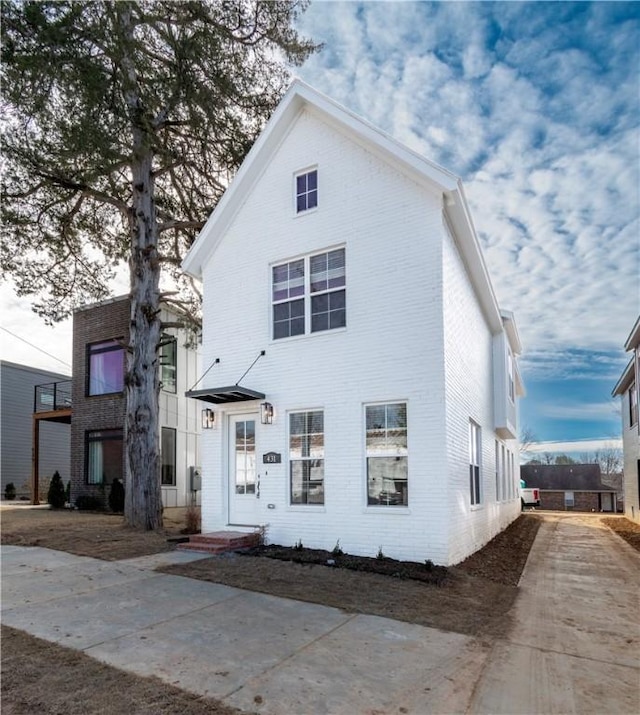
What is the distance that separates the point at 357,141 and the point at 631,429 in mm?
18823

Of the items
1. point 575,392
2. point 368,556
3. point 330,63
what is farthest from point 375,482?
point 575,392

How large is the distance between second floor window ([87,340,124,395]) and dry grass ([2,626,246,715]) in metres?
14.0

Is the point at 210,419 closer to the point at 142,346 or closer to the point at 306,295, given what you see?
the point at 142,346

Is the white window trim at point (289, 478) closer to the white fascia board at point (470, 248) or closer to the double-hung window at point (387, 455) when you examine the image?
the double-hung window at point (387, 455)

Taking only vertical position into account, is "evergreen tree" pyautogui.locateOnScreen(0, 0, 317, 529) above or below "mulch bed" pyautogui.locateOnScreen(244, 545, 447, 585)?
above

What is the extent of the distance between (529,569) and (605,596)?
2.21 metres

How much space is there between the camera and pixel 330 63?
12.8 meters

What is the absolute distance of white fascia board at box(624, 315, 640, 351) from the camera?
1623 centimetres

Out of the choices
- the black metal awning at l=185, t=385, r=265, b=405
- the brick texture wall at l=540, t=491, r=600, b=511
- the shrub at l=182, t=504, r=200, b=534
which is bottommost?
the brick texture wall at l=540, t=491, r=600, b=511

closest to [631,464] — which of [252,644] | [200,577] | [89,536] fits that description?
[200,577]

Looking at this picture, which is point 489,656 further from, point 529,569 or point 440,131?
point 440,131

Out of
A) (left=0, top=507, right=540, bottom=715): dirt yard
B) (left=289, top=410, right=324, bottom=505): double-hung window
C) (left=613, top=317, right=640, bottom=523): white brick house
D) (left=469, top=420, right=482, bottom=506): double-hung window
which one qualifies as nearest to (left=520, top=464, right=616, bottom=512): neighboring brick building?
(left=613, top=317, right=640, bottom=523): white brick house

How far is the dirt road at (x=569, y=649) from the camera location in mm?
3934

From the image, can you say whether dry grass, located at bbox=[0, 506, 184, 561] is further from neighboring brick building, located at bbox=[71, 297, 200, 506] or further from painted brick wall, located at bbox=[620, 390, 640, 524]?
painted brick wall, located at bbox=[620, 390, 640, 524]
